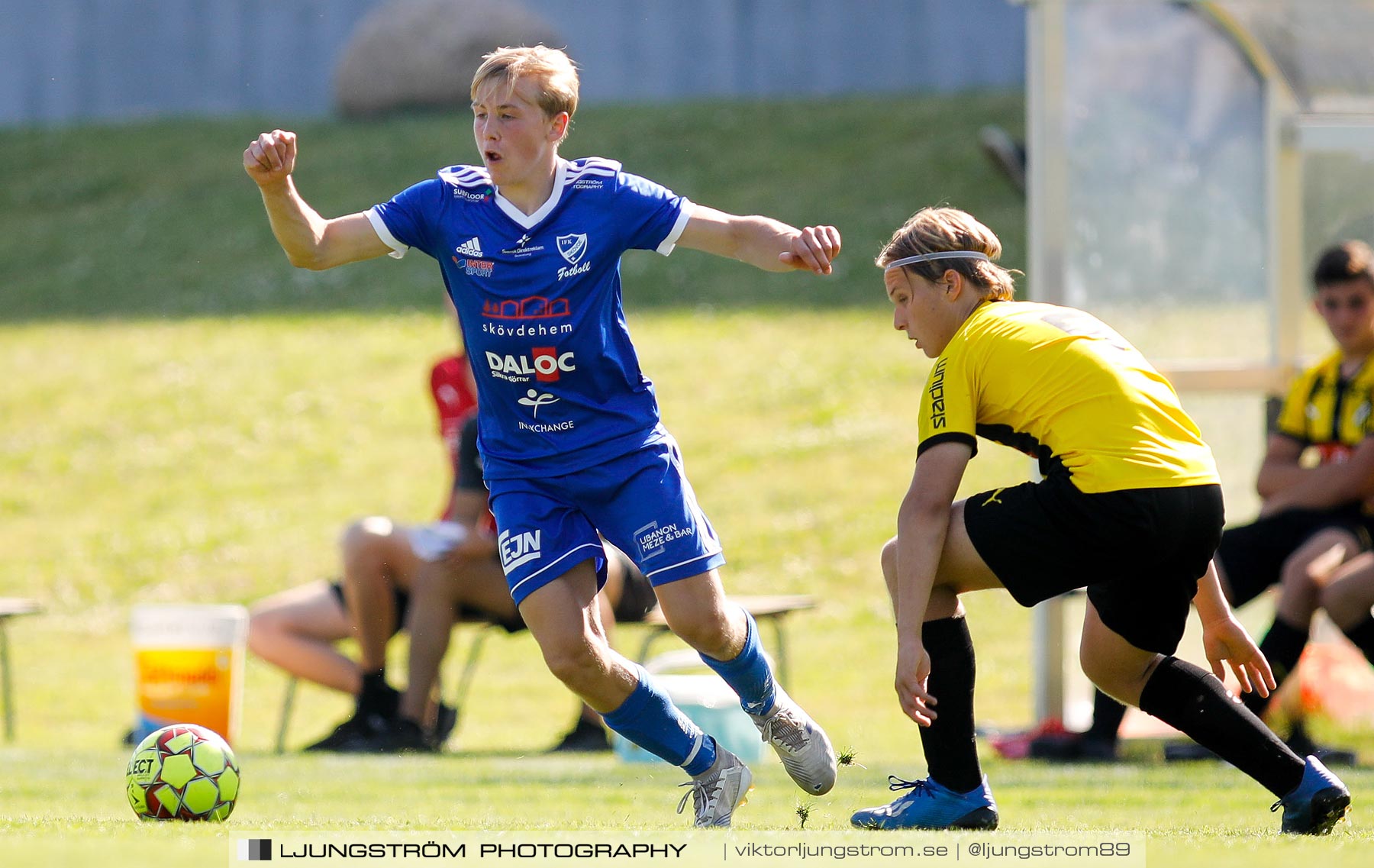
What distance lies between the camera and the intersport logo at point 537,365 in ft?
14.2

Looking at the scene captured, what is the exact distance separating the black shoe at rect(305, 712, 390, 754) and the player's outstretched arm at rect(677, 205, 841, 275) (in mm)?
3172

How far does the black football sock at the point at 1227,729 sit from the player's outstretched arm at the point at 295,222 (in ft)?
7.68

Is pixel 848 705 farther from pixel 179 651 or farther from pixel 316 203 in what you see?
pixel 316 203

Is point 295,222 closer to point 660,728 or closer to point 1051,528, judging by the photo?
point 660,728

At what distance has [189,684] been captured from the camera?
695 cm

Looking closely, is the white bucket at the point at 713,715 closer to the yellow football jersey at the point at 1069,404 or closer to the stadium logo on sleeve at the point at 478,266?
the stadium logo on sleeve at the point at 478,266

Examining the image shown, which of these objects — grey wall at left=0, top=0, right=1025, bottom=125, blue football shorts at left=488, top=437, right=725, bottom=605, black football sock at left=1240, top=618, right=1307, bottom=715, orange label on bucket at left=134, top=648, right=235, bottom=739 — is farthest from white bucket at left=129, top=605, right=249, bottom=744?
grey wall at left=0, top=0, right=1025, bottom=125

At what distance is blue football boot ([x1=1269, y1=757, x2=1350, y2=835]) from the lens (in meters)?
3.99

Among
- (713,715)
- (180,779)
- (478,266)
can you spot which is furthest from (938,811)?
(713,715)

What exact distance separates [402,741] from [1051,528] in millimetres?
3670

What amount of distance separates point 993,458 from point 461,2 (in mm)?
9504

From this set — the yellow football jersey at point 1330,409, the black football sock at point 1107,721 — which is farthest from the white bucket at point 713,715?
the yellow football jersey at point 1330,409

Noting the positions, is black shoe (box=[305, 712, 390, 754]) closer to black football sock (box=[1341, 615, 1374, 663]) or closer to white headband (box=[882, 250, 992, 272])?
white headband (box=[882, 250, 992, 272])

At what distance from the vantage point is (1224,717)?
4.07m
